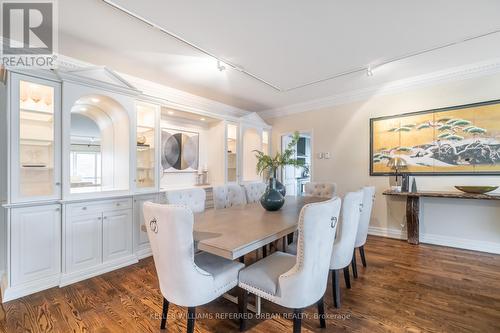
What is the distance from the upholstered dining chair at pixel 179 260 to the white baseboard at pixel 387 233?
3.58 meters

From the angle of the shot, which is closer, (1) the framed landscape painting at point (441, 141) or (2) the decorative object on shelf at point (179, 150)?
(1) the framed landscape painting at point (441, 141)

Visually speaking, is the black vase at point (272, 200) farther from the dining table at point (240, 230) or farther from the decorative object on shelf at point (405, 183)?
the decorative object on shelf at point (405, 183)

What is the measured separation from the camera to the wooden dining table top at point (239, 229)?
4.71ft

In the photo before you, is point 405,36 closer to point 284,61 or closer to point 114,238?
point 284,61

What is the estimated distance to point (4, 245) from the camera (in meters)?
2.44

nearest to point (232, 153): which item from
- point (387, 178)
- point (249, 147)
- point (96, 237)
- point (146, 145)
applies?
point (249, 147)

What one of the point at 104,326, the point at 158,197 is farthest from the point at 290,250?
the point at 158,197

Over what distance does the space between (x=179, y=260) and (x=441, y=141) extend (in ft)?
13.8

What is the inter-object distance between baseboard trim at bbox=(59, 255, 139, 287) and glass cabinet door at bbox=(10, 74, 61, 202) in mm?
892

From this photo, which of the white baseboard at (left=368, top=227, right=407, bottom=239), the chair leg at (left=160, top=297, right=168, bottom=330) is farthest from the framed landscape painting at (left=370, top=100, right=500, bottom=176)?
the chair leg at (left=160, top=297, right=168, bottom=330)

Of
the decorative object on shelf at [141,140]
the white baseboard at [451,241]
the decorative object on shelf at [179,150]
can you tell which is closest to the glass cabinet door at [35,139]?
the decorative object on shelf at [141,140]

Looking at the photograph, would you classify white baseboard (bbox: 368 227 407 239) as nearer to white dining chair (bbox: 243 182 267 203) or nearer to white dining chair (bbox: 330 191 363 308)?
white dining chair (bbox: 243 182 267 203)

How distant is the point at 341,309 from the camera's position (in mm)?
1998

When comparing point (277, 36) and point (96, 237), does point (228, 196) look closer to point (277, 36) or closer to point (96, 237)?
point (96, 237)
